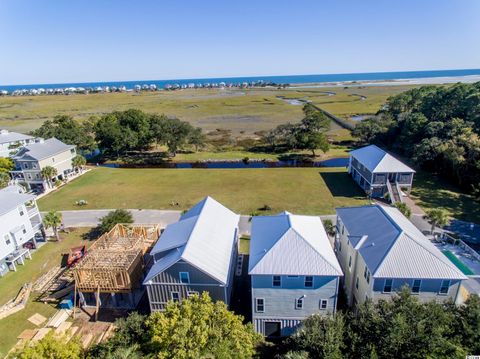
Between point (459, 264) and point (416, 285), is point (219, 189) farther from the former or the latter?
point (416, 285)

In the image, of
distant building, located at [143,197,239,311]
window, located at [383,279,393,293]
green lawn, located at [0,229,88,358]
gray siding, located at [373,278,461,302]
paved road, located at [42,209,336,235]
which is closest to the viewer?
gray siding, located at [373,278,461,302]

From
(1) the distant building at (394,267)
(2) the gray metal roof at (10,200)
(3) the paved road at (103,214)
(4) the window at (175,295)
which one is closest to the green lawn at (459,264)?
(1) the distant building at (394,267)

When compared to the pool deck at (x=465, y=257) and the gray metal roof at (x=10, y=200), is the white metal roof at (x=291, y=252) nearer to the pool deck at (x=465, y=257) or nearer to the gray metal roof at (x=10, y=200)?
the pool deck at (x=465, y=257)

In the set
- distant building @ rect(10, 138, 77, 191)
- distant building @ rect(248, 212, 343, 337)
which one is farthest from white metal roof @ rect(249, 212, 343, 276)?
distant building @ rect(10, 138, 77, 191)

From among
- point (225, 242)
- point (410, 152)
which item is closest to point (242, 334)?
point (225, 242)

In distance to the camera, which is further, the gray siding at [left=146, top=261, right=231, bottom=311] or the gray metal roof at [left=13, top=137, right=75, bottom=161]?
the gray metal roof at [left=13, top=137, right=75, bottom=161]

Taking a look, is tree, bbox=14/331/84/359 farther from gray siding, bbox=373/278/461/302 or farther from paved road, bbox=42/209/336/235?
paved road, bbox=42/209/336/235

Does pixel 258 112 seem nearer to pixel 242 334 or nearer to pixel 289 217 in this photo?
pixel 289 217

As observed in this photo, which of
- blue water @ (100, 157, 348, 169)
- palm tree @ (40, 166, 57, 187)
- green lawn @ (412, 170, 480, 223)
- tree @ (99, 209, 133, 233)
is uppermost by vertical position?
palm tree @ (40, 166, 57, 187)
